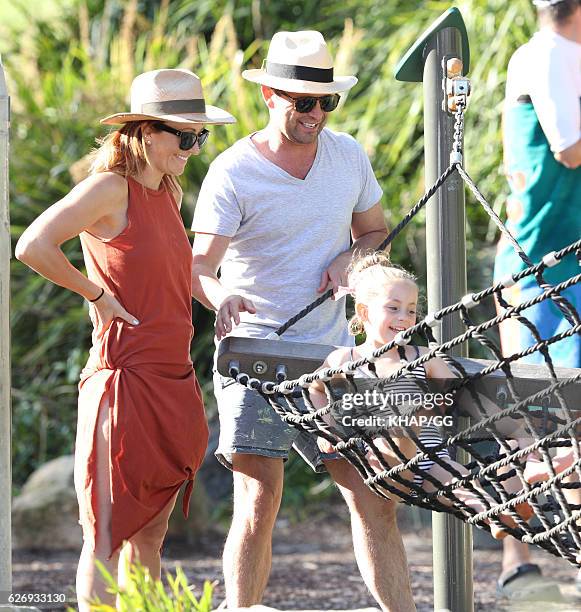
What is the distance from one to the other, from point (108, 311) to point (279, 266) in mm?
557

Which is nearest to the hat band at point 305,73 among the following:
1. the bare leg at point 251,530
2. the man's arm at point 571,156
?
the man's arm at point 571,156

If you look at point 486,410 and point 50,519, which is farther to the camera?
point 50,519

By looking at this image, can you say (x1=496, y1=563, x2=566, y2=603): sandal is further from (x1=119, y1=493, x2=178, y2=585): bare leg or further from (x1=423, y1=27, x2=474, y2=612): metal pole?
(x1=119, y1=493, x2=178, y2=585): bare leg

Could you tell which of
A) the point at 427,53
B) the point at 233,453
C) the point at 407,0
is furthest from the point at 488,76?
the point at 233,453

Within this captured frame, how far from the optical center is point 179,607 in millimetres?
2531

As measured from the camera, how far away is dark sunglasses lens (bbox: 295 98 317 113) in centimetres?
342

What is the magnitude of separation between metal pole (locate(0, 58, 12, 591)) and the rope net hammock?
0.57 m

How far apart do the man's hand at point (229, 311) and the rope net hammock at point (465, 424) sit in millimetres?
173

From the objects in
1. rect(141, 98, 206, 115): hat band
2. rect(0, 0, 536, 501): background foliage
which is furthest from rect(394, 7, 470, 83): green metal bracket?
rect(0, 0, 536, 501): background foliage

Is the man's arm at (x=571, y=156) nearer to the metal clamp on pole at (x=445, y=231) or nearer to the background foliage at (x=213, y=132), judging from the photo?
the metal clamp on pole at (x=445, y=231)

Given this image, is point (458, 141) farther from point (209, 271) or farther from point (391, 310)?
point (209, 271)

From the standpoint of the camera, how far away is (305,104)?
3.43m

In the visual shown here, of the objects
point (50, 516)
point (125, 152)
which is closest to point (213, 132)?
point (50, 516)

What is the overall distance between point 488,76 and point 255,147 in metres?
3.38
